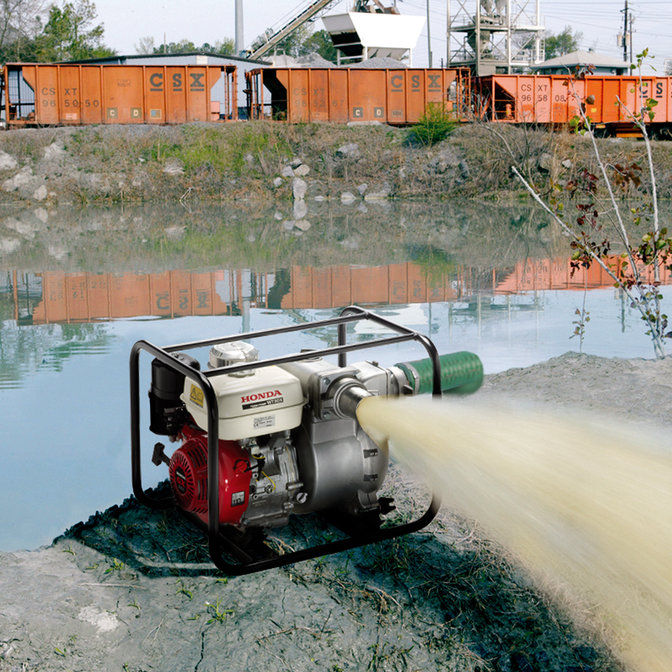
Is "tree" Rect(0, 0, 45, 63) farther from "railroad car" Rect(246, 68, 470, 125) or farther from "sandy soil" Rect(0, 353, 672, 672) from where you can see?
"sandy soil" Rect(0, 353, 672, 672)

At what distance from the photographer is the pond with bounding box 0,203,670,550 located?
565cm

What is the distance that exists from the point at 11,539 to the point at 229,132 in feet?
96.6

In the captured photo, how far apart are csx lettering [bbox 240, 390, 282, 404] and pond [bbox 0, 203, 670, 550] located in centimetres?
155

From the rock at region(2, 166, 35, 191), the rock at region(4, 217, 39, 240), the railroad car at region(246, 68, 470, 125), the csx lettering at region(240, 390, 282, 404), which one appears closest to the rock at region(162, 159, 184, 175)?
the rock at region(2, 166, 35, 191)

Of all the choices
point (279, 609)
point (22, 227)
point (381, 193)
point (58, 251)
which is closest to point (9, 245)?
point (58, 251)

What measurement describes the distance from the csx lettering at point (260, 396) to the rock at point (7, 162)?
94.8 ft

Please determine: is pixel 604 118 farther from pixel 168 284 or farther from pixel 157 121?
pixel 168 284

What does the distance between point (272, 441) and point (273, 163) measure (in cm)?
2883

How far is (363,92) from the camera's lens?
33969mm

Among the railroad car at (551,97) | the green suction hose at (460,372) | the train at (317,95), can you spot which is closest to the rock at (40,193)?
the train at (317,95)

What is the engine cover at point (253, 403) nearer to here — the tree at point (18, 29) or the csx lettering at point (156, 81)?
the csx lettering at point (156, 81)

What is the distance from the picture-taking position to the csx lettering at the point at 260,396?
3787 mm

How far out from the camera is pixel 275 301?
37.7 ft

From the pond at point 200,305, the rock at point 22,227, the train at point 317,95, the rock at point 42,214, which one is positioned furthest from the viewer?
the train at point 317,95
